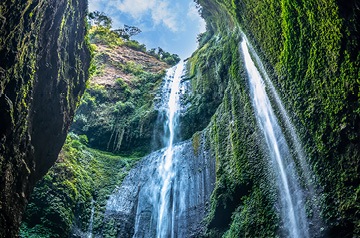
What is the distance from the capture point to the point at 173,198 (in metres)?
11.8

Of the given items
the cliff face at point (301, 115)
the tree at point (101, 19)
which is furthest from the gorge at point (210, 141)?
the tree at point (101, 19)

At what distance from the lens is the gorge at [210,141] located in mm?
5535

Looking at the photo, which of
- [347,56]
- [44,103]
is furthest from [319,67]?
[44,103]

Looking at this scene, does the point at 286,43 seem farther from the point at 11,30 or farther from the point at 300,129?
the point at 11,30

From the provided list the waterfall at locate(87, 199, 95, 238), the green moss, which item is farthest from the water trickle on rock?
the waterfall at locate(87, 199, 95, 238)

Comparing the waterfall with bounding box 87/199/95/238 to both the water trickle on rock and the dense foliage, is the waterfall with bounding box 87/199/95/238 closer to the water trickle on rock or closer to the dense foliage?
the dense foliage

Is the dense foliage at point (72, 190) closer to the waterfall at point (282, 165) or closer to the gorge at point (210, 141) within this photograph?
the gorge at point (210, 141)

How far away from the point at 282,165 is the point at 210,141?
4.85m

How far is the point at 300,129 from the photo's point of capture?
7227 millimetres

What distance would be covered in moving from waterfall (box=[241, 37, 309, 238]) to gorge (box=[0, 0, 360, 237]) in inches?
1.5

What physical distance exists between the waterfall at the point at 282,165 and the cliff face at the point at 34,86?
6.05 m

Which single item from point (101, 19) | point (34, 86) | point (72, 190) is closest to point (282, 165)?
point (34, 86)

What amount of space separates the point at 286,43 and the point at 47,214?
901 centimetres

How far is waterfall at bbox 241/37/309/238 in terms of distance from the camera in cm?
691
